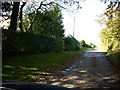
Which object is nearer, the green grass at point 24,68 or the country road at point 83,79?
the country road at point 83,79

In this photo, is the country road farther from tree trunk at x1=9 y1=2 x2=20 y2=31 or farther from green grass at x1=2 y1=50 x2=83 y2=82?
tree trunk at x1=9 y1=2 x2=20 y2=31

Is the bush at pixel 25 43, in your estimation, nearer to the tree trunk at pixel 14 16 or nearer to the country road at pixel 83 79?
the tree trunk at pixel 14 16

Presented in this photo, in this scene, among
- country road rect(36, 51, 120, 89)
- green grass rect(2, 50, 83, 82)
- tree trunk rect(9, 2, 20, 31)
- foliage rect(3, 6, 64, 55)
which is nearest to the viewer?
country road rect(36, 51, 120, 89)

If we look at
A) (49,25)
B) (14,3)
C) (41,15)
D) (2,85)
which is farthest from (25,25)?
(2,85)

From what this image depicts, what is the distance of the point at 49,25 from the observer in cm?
5428

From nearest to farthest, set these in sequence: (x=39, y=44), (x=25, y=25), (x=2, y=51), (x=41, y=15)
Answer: (x=2, y=51), (x=39, y=44), (x=41, y=15), (x=25, y=25)

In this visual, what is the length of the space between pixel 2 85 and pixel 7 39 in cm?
1952

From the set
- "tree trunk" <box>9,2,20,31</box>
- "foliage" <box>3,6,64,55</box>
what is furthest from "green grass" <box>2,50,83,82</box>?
"tree trunk" <box>9,2,20,31</box>

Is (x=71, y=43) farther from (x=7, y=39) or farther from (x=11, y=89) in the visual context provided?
(x=11, y=89)

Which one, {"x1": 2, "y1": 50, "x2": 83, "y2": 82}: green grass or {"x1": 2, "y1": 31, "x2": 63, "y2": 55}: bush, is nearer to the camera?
{"x1": 2, "y1": 50, "x2": 83, "y2": 82}: green grass

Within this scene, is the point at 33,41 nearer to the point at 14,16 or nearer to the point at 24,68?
the point at 14,16

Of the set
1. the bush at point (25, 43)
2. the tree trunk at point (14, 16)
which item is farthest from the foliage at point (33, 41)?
the tree trunk at point (14, 16)

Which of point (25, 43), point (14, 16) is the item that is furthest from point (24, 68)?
point (14, 16)

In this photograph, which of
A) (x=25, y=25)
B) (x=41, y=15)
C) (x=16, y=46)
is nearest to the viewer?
(x=16, y=46)
